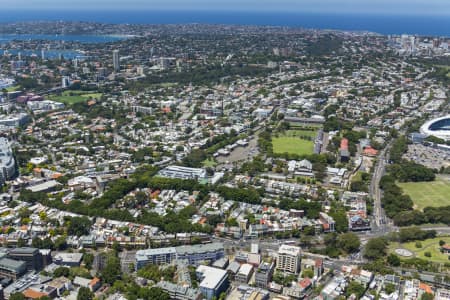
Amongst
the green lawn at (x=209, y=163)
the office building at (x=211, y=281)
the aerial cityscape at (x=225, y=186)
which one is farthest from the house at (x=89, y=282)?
the green lawn at (x=209, y=163)

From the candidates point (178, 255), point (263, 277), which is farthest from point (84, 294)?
point (263, 277)

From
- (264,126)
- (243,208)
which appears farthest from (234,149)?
(243,208)

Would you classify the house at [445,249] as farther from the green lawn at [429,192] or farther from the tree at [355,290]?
the tree at [355,290]

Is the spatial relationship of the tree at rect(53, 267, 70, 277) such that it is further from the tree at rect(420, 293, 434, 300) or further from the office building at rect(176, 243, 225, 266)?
the tree at rect(420, 293, 434, 300)

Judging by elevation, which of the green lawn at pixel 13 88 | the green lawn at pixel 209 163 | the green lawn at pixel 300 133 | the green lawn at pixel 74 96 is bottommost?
the green lawn at pixel 209 163

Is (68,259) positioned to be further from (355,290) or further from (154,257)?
(355,290)

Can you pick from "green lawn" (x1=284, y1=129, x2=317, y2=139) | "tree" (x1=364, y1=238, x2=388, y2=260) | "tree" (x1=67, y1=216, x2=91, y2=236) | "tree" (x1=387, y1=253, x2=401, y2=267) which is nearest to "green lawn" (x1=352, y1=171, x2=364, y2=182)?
"green lawn" (x1=284, y1=129, x2=317, y2=139)
